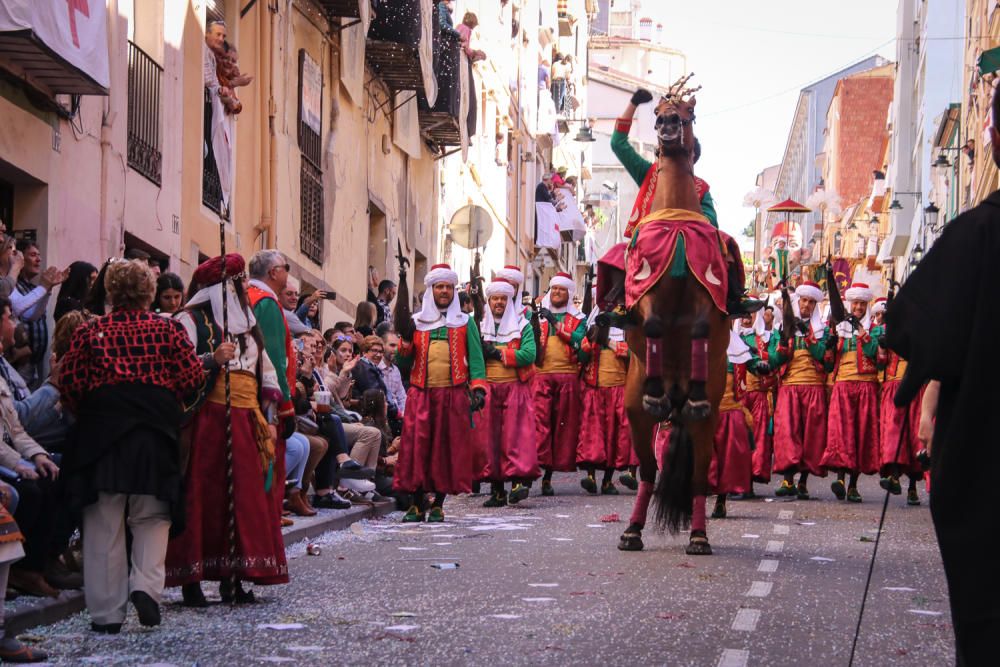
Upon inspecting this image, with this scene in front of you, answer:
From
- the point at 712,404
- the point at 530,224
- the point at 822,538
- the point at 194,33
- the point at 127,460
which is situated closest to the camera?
the point at 127,460

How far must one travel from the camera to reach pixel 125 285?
28.1ft

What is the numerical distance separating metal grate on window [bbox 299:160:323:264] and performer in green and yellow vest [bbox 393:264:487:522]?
8.24m

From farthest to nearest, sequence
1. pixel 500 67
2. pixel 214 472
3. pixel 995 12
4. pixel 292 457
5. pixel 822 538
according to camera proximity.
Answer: pixel 500 67 < pixel 995 12 < pixel 292 457 < pixel 822 538 < pixel 214 472

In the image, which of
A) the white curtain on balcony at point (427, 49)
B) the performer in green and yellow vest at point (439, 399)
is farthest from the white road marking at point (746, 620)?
the white curtain on balcony at point (427, 49)

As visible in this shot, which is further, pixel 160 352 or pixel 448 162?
pixel 448 162

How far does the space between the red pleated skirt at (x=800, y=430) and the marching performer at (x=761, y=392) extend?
31cm

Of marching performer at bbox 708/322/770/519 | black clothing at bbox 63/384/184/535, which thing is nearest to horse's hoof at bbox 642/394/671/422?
marching performer at bbox 708/322/770/519

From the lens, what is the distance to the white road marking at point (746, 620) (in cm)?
824

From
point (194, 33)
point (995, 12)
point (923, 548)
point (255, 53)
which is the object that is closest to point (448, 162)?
point (995, 12)

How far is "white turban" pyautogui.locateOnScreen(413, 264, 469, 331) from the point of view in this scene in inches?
597

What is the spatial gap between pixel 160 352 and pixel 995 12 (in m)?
30.1

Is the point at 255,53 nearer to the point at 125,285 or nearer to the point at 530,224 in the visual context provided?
the point at 125,285

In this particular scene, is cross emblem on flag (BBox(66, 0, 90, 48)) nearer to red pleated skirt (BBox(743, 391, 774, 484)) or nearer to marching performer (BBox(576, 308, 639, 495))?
marching performer (BBox(576, 308, 639, 495))

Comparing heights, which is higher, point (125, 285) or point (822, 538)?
point (125, 285)
